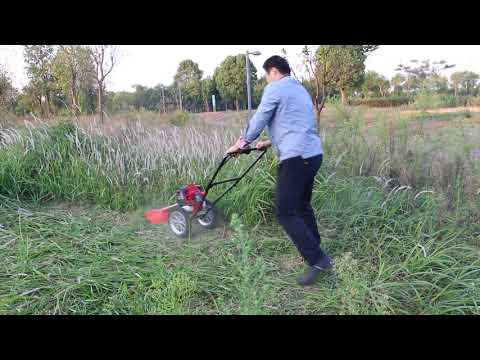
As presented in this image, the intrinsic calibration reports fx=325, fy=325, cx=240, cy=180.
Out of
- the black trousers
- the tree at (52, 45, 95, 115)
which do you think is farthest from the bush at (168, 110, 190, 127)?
the black trousers

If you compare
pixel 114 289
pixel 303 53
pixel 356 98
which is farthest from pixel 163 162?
pixel 356 98

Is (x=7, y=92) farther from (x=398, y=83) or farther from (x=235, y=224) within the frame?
(x=398, y=83)

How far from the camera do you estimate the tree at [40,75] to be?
6.91 metres

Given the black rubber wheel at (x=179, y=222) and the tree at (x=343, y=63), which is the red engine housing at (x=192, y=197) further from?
the tree at (x=343, y=63)

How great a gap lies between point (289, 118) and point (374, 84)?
378cm

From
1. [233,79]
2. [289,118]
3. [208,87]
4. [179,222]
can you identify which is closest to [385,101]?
[289,118]

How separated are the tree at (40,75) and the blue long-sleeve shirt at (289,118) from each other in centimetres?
615

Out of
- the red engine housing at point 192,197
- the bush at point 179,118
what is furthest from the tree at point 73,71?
the red engine housing at point 192,197

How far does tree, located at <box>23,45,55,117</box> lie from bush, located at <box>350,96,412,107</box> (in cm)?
621

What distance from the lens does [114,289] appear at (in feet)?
Result: 8.43

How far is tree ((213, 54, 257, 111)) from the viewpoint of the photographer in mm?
6785

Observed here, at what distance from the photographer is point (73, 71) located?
7.00 metres

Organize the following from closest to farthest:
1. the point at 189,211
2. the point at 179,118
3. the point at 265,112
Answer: the point at 265,112
the point at 189,211
the point at 179,118

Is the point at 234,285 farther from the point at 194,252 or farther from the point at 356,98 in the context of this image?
the point at 356,98
